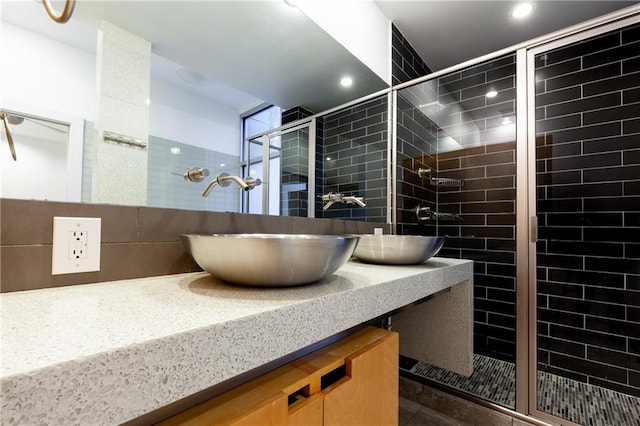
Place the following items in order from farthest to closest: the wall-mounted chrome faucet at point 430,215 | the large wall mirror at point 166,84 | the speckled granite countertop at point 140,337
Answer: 1. the wall-mounted chrome faucet at point 430,215
2. the large wall mirror at point 166,84
3. the speckled granite countertop at point 140,337

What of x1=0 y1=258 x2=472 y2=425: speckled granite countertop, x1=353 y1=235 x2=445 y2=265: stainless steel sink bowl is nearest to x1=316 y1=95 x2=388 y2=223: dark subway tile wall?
x1=353 y1=235 x2=445 y2=265: stainless steel sink bowl

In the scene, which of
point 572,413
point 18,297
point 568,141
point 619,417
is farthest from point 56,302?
point 568,141

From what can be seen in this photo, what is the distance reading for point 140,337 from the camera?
0.37 meters

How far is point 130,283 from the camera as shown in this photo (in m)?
0.72

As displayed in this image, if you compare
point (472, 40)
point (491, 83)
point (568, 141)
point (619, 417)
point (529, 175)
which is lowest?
point (619, 417)

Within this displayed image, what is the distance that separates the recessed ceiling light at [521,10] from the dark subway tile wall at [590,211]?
0.35 meters

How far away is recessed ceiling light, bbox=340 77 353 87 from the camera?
175 centimetres

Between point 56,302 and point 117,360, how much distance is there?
1.04ft

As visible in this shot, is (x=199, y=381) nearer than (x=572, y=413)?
Yes

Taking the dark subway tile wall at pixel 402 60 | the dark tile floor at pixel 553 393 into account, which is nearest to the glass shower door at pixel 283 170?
the dark subway tile wall at pixel 402 60

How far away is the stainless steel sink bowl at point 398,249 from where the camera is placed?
1161 mm

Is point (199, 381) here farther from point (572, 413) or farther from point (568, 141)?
point (568, 141)

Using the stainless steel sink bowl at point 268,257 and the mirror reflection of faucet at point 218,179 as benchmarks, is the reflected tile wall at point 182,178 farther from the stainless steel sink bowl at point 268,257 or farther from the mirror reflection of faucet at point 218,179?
the stainless steel sink bowl at point 268,257

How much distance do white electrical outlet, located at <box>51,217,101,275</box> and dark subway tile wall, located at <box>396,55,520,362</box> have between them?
5.21ft
